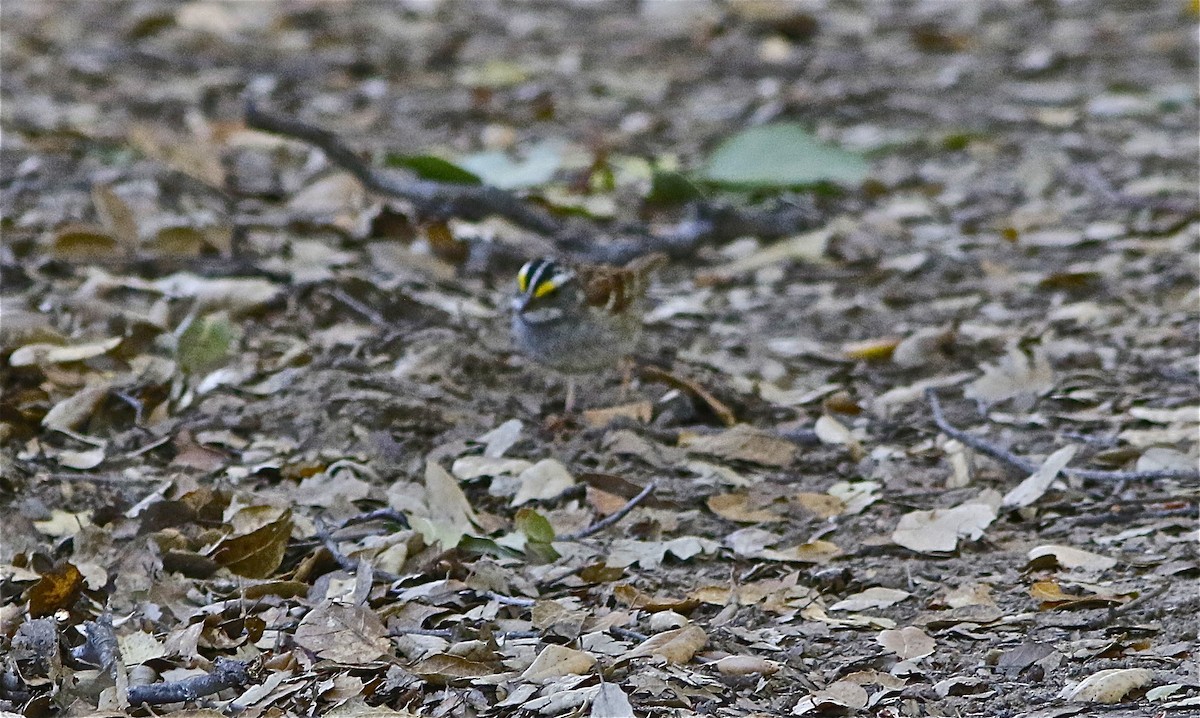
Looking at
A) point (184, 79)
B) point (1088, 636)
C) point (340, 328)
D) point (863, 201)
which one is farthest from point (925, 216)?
point (184, 79)

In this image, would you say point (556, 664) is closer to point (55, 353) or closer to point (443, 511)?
point (443, 511)

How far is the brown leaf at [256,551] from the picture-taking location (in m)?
3.62

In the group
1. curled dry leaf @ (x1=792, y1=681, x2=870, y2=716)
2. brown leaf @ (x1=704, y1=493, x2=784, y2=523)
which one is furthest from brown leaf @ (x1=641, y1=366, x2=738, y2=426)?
curled dry leaf @ (x1=792, y1=681, x2=870, y2=716)

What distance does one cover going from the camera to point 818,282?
20.6 feet

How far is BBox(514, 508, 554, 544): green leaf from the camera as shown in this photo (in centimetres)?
386

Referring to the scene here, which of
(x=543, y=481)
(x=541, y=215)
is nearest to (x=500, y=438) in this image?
(x=543, y=481)

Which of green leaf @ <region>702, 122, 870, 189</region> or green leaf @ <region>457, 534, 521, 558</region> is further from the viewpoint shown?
green leaf @ <region>702, 122, 870, 189</region>

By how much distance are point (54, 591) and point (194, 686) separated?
1.76 feet

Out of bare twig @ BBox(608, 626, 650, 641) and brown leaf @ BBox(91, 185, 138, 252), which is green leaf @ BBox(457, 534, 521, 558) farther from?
brown leaf @ BBox(91, 185, 138, 252)

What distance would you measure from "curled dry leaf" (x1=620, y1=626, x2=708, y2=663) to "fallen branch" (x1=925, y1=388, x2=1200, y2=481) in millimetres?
1417

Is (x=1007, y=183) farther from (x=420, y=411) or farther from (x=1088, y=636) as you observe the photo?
(x=1088, y=636)

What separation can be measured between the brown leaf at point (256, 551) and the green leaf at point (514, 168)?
336cm

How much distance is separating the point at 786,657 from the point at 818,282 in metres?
3.26

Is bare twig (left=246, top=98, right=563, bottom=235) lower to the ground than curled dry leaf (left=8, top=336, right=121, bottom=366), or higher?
lower
